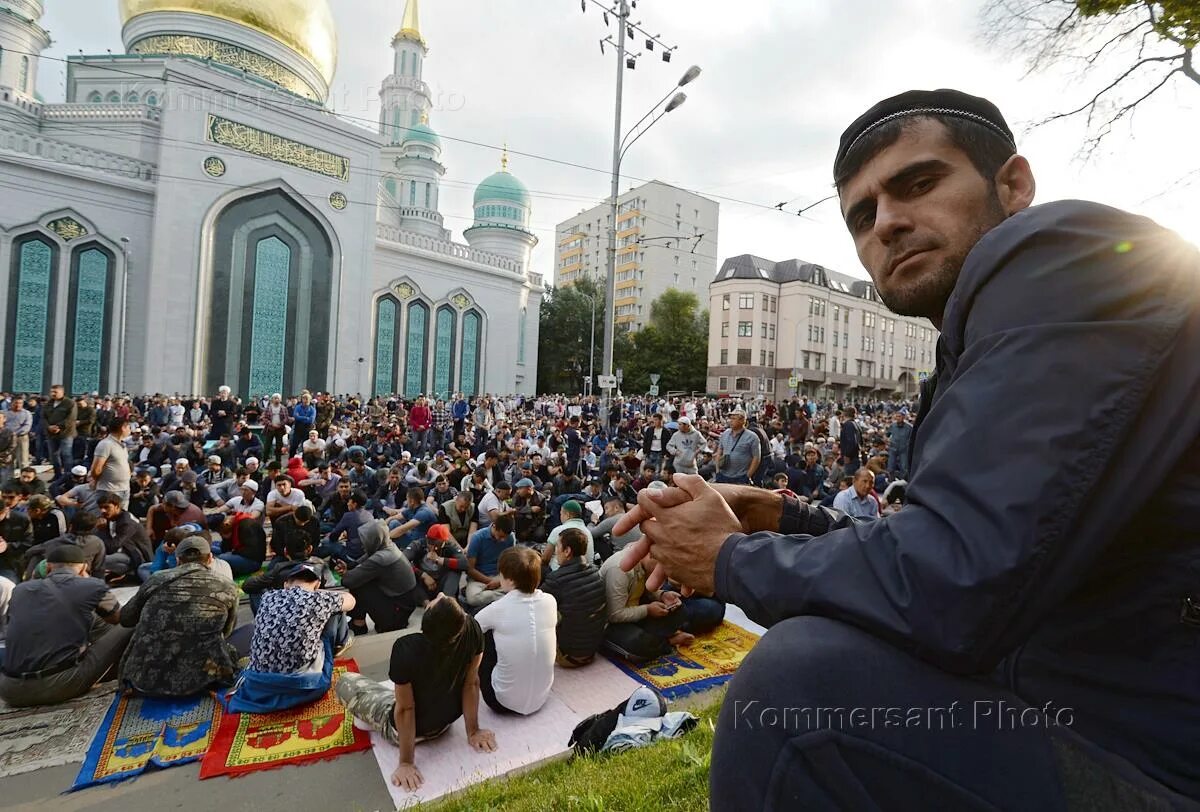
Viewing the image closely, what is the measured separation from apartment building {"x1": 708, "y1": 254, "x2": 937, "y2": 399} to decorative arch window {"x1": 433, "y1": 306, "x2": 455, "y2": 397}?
82.8 feet

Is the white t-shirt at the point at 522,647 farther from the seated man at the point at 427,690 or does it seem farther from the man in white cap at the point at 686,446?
the man in white cap at the point at 686,446

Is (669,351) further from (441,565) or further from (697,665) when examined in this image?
(697,665)

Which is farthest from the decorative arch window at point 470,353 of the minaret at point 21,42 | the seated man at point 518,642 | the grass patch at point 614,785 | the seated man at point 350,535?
the grass patch at point 614,785

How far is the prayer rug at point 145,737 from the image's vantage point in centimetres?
384

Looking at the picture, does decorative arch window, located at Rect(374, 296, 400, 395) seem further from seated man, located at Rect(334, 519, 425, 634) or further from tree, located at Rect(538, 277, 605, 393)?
seated man, located at Rect(334, 519, 425, 634)

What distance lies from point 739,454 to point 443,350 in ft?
87.0

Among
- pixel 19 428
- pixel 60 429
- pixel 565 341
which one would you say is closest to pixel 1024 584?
pixel 60 429

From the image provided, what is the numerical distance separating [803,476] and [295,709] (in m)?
9.30

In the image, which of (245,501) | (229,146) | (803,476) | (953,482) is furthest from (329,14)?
(953,482)

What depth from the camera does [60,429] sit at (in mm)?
11867

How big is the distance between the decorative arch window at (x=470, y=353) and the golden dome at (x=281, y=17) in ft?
48.2

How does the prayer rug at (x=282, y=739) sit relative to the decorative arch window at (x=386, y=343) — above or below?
below

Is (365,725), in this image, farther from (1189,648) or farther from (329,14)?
(329,14)

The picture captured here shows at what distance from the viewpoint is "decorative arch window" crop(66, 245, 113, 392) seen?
23.1m
